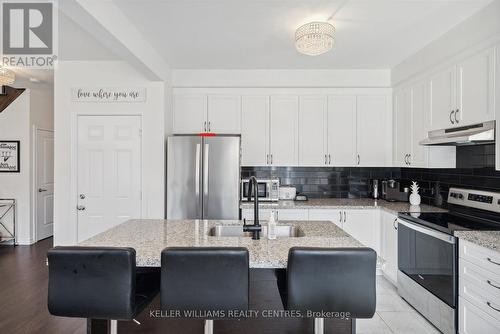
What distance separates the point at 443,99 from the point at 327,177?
5.81ft

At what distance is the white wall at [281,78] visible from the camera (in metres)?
3.98

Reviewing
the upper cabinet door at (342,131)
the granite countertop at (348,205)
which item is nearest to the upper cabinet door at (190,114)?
the granite countertop at (348,205)

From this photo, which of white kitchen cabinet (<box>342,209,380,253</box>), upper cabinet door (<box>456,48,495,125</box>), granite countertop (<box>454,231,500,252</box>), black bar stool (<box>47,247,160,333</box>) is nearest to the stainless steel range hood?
upper cabinet door (<box>456,48,495,125</box>)

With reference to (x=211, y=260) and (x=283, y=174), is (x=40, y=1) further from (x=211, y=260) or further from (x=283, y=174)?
(x=283, y=174)

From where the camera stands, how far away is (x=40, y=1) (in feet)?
7.46

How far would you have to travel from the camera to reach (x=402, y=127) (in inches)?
148

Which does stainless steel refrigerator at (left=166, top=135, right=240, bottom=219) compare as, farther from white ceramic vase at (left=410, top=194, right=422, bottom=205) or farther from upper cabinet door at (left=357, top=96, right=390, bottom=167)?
white ceramic vase at (left=410, top=194, right=422, bottom=205)

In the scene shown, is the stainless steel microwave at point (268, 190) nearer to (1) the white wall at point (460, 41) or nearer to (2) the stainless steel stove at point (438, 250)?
(2) the stainless steel stove at point (438, 250)

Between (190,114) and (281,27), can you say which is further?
(190,114)

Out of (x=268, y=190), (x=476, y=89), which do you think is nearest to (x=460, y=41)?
(x=476, y=89)

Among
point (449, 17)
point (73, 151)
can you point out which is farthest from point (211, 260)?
point (73, 151)

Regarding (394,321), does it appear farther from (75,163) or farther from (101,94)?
(101,94)

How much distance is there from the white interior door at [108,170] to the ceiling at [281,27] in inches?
43.1

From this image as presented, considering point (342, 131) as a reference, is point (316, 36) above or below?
above
